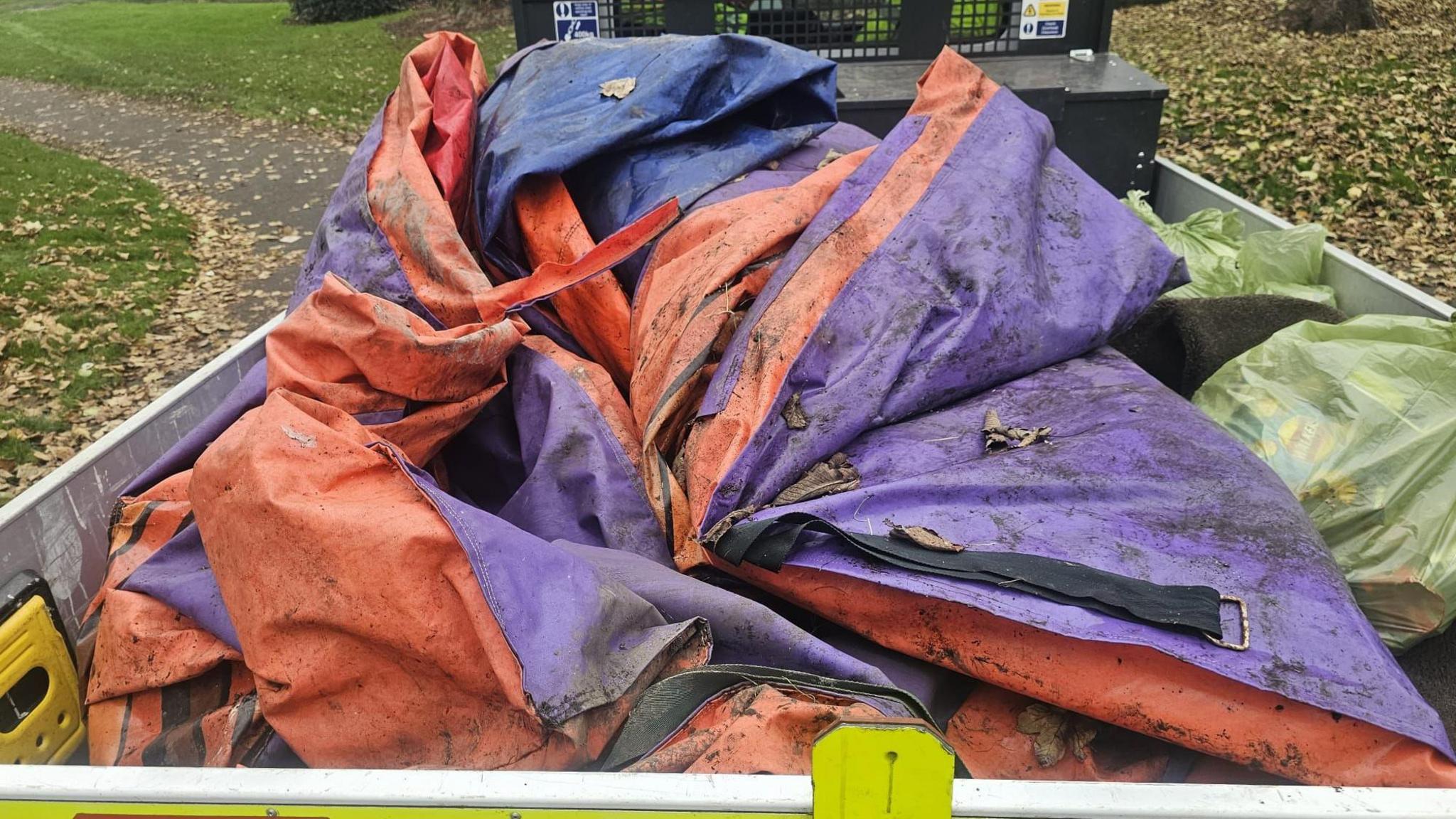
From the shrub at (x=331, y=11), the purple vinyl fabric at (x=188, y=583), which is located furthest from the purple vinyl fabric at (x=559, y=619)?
the shrub at (x=331, y=11)

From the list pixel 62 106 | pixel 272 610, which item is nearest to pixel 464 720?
pixel 272 610

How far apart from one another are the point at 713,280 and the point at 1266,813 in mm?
1230

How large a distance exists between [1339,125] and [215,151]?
8814mm

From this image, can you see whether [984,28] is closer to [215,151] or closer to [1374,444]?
[1374,444]

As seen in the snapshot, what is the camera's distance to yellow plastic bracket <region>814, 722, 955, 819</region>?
3.08 feet

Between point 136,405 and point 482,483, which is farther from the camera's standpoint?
point 136,405

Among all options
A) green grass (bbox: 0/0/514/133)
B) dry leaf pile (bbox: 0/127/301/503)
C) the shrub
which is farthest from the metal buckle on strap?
the shrub

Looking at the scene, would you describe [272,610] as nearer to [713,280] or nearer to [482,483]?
[482,483]

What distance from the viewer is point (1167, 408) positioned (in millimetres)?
1764

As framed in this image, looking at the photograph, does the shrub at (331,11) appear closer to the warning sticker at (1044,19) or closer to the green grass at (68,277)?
the green grass at (68,277)

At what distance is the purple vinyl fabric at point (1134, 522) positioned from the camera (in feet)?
4.20

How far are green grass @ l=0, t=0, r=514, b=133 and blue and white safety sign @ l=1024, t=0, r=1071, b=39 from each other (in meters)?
7.42

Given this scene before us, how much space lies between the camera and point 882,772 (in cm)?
95

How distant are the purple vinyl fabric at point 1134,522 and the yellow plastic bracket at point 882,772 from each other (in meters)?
0.44
